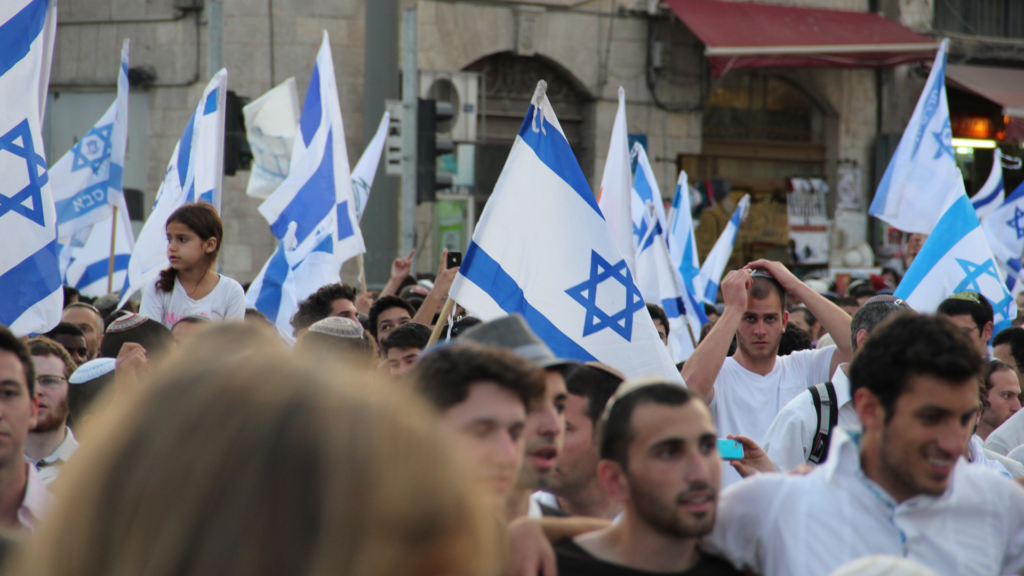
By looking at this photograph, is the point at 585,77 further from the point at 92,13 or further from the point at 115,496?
the point at 115,496

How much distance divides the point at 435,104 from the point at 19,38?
4.86m

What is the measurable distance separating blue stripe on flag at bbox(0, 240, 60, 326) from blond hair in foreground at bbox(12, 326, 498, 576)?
4.59m

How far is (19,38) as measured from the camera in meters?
5.25

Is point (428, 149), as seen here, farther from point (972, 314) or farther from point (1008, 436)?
point (1008, 436)

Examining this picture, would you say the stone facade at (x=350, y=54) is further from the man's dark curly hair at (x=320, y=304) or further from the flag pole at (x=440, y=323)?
the flag pole at (x=440, y=323)

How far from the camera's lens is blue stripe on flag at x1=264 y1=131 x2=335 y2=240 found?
8.13 m

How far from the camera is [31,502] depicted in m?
2.70

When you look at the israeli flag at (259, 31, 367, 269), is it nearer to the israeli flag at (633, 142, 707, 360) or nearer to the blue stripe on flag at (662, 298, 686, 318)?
the israeli flag at (633, 142, 707, 360)

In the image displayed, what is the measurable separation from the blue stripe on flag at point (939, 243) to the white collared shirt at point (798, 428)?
345 centimetres

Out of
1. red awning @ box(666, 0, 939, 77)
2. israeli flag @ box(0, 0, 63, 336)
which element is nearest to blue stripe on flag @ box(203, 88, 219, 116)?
israeli flag @ box(0, 0, 63, 336)

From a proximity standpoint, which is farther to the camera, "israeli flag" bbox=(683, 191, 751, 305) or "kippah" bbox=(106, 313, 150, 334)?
"israeli flag" bbox=(683, 191, 751, 305)

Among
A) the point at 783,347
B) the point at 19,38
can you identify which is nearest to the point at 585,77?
the point at 783,347

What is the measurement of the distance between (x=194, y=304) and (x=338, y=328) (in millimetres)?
1377

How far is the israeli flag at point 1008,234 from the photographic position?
1021cm
